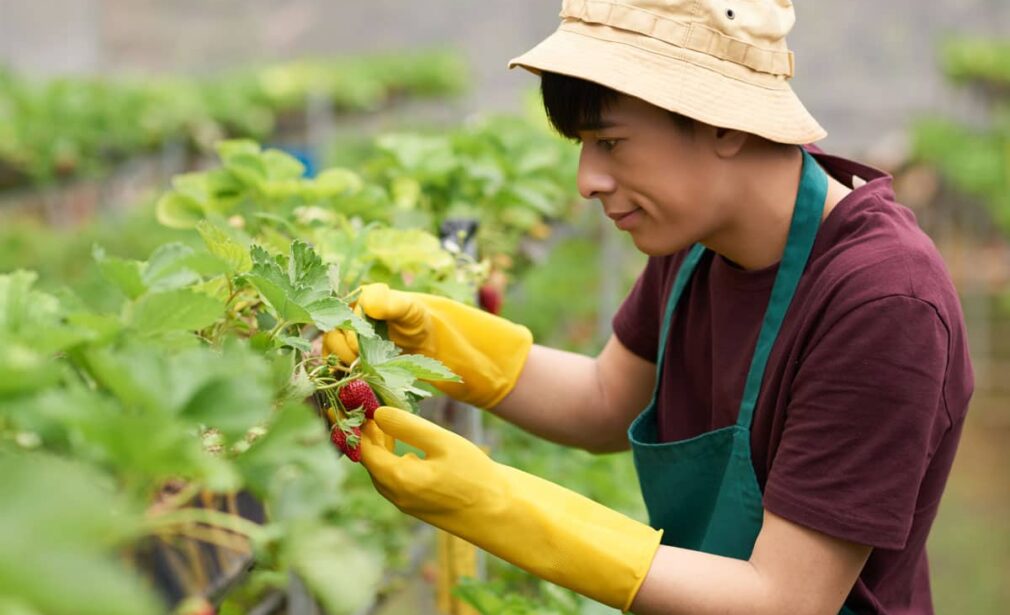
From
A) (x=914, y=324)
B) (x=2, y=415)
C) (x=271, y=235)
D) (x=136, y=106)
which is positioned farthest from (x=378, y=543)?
(x=136, y=106)

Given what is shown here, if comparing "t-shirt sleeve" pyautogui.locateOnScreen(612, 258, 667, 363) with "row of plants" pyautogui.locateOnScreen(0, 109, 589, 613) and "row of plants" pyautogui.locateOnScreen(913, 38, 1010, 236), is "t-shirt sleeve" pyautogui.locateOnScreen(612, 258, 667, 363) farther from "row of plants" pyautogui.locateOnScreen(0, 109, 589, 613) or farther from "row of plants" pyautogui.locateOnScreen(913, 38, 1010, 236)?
"row of plants" pyautogui.locateOnScreen(913, 38, 1010, 236)

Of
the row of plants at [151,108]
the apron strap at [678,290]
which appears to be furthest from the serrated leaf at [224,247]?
the row of plants at [151,108]

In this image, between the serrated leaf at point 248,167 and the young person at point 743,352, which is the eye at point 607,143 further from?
the serrated leaf at point 248,167

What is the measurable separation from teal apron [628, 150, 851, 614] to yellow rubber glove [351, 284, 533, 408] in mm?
212

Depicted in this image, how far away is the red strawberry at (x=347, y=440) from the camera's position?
123cm

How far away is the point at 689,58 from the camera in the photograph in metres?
1.49

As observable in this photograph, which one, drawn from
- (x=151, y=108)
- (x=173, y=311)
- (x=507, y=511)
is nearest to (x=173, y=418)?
(x=173, y=311)

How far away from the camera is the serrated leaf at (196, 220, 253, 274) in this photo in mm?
1192

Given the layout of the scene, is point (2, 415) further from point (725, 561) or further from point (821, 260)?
point (821, 260)

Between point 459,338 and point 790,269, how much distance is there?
1.55 feet

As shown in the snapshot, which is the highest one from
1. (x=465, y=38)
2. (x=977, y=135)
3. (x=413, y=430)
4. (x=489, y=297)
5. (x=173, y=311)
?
(x=173, y=311)

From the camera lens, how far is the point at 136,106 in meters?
6.38

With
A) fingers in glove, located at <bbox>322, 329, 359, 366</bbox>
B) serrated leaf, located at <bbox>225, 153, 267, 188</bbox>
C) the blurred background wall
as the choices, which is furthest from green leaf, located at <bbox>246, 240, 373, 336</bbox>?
the blurred background wall

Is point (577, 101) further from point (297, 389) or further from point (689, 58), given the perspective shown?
point (297, 389)
